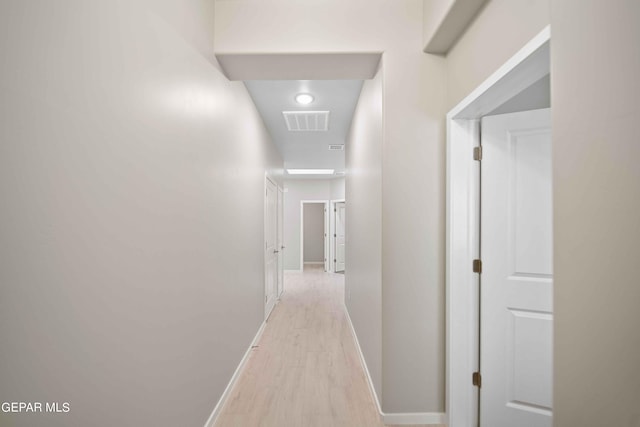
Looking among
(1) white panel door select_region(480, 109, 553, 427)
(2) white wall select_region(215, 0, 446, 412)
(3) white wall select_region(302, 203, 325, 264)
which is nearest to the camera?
(1) white panel door select_region(480, 109, 553, 427)

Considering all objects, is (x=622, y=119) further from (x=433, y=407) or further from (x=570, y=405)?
(x=433, y=407)

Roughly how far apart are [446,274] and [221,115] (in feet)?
6.11

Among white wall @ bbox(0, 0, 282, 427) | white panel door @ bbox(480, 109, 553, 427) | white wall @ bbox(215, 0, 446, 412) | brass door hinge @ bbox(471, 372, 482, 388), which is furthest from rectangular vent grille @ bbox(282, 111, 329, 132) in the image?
brass door hinge @ bbox(471, 372, 482, 388)

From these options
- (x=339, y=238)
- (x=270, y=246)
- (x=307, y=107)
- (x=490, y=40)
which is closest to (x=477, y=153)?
(x=490, y=40)

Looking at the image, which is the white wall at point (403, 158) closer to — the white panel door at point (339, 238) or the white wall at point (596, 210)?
the white wall at point (596, 210)

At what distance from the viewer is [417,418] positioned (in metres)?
1.90

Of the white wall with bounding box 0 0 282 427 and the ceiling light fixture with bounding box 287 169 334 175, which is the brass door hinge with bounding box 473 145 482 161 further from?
the ceiling light fixture with bounding box 287 169 334 175

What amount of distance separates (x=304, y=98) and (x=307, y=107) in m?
0.25

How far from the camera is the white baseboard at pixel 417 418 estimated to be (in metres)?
1.89

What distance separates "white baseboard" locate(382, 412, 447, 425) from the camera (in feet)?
6.20

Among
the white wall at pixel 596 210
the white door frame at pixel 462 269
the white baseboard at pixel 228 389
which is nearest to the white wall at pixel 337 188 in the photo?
the white baseboard at pixel 228 389

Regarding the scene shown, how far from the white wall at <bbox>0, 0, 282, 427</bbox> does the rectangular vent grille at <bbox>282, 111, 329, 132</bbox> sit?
165 cm

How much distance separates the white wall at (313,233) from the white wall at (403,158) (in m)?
7.71

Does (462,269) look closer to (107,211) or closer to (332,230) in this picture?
(107,211)
